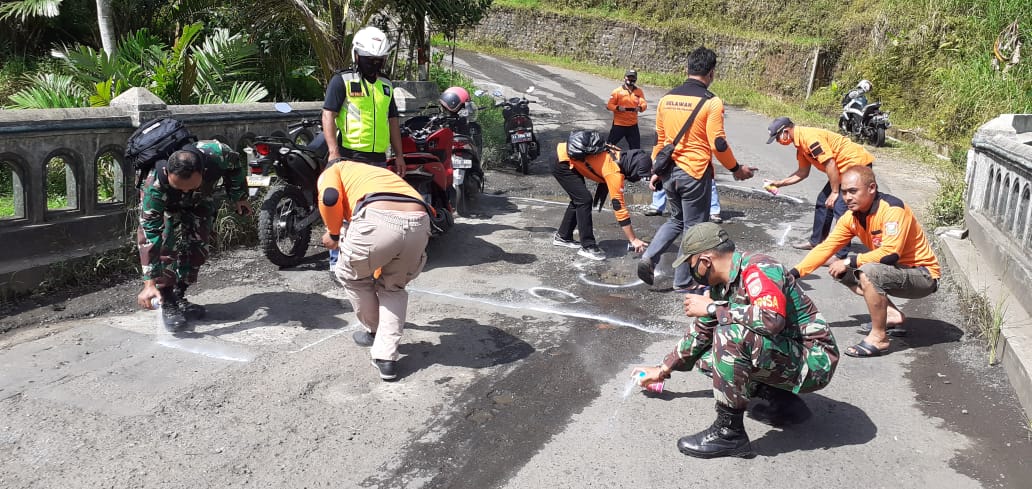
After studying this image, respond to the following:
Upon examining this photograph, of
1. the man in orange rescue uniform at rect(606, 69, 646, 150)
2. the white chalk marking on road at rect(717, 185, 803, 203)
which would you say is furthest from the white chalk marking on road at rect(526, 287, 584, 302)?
the man in orange rescue uniform at rect(606, 69, 646, 150)

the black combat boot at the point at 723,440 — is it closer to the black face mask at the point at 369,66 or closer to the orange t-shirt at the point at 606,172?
the orange t-shirt at the point at 606,172

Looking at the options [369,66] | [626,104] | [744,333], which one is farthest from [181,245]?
[626,104]

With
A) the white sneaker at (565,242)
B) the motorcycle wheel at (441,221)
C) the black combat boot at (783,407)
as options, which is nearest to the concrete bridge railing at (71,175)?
the motorcycle wheel at (441,221)

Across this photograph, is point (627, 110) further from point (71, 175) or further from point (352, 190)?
point (352, 190)

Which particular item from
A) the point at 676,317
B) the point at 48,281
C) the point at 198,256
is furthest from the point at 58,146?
the point at 676,317

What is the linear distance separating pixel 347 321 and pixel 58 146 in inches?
101

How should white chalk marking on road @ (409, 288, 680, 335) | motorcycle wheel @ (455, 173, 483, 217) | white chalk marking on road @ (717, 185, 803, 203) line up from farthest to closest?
white chalk marking on road @ (717, 185, 803, 203) < motorcycle wheel @ (455, 173, 483, 217) < white chalk marking on road @ (409, 288, 680, 335)

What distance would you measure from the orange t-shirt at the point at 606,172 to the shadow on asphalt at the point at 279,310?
7.72ft

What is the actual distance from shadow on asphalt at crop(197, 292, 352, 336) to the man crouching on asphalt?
947 mm

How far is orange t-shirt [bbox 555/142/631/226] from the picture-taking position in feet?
22.2

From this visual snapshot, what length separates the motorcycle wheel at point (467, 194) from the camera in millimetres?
8805

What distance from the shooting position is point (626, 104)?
37.6 ft

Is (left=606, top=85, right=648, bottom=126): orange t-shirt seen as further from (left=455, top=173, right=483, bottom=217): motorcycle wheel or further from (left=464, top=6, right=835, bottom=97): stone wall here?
(left=464, top=6, right=835, bottom=97): stone wall

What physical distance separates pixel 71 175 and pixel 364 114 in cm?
226
